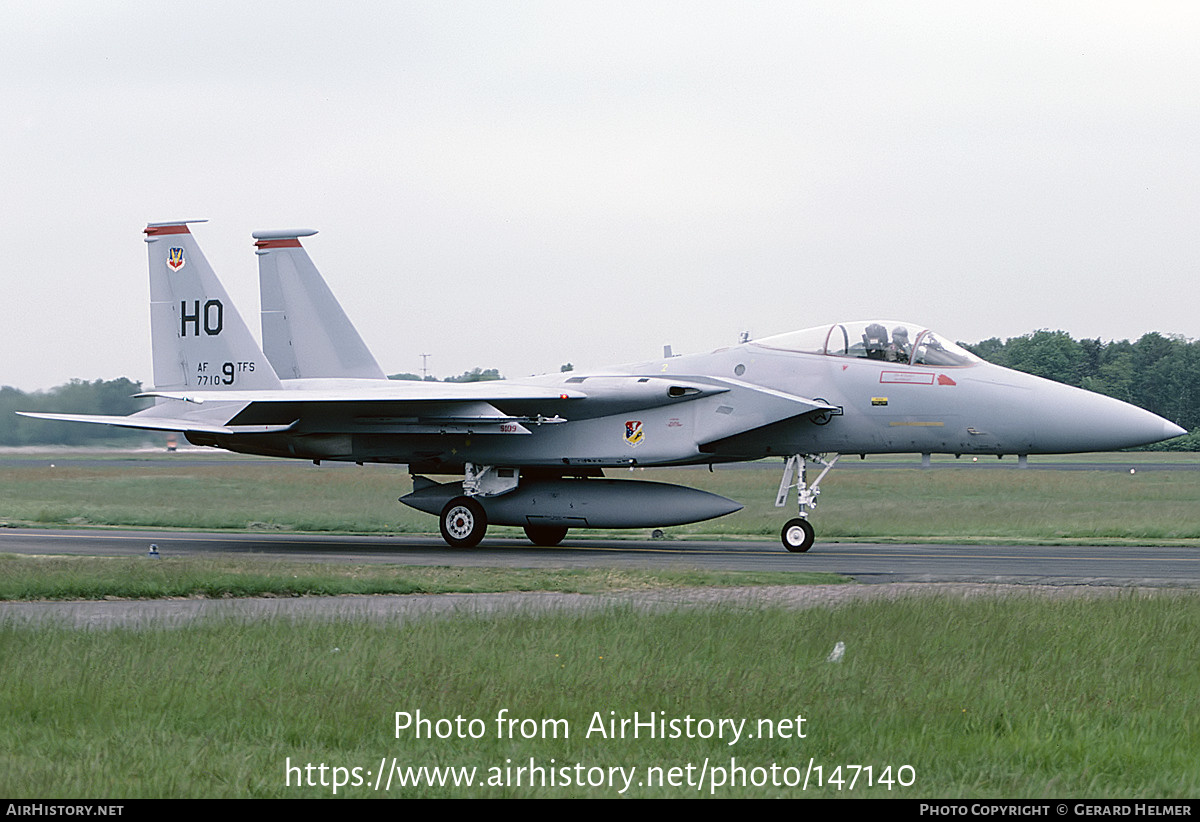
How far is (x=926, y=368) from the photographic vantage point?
61.0 ft

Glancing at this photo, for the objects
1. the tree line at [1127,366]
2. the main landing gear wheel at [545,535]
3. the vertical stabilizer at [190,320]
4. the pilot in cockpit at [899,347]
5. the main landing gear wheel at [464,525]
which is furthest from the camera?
the tree line at [1127,366]

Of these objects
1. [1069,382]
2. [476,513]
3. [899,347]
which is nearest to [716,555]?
[899,347]

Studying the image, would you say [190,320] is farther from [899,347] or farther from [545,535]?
[899,347]

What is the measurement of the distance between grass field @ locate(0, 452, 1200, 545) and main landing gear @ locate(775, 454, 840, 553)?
289 cm

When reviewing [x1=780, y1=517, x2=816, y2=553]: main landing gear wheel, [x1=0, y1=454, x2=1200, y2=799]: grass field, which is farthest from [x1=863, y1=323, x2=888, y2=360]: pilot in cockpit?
[x1=0, y1=454, x2=1200, y2=799]: grass field

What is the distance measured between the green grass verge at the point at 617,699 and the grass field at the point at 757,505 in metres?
13.3

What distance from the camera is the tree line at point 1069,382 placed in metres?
35.4

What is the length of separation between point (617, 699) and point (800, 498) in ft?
40.8

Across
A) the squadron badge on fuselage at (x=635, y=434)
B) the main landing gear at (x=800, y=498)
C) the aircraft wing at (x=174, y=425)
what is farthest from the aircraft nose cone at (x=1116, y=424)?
the aircraft wing at (x=174, y=425)

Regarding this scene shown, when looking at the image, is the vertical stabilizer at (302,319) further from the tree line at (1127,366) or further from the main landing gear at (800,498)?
the tree line at (1127,366)

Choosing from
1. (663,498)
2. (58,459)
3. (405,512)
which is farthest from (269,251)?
(58,459)

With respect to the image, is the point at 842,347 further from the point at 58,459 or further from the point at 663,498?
the point at 58,459

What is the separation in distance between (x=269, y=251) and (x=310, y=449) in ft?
13.2

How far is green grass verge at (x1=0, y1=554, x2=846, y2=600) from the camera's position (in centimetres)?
1245
